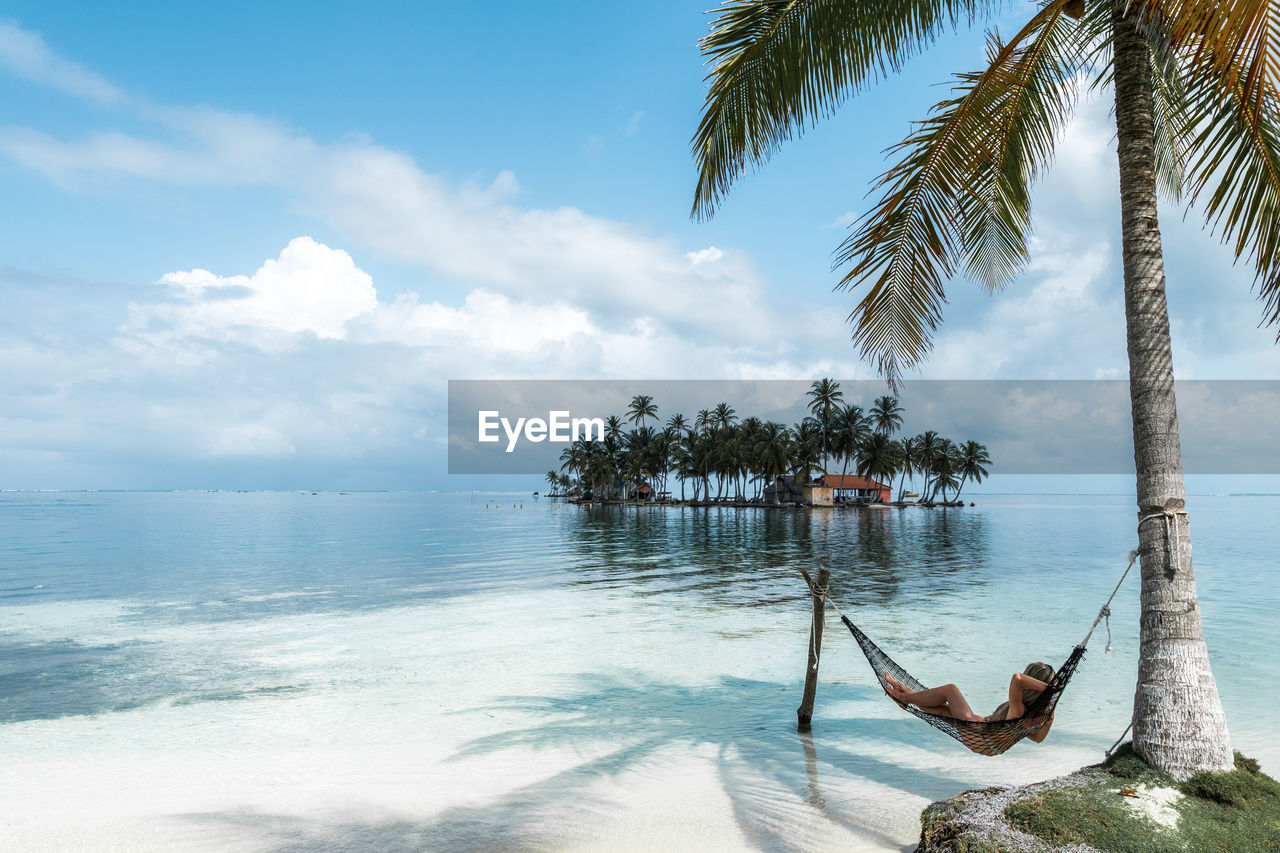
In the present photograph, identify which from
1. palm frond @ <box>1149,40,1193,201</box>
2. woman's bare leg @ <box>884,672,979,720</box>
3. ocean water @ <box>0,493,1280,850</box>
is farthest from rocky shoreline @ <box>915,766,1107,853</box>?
palm frond @ <box>1149,40,1193,201</box>

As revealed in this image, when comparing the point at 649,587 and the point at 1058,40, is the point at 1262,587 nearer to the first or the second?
the point at 649,587

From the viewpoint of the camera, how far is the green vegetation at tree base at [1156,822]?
3148 mm

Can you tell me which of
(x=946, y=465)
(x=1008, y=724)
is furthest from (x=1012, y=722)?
(x=946, y=465)

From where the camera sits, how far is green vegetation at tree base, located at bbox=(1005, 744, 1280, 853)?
3148mm

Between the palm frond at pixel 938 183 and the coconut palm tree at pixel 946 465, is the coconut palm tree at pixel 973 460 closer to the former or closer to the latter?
the coconut palm tree at pixel 946 465

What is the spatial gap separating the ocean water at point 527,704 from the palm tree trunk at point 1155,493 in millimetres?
1735

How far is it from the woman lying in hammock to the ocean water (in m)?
0.82

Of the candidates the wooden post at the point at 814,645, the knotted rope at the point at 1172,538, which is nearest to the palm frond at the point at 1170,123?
the knotted rope at the point at 1172,538

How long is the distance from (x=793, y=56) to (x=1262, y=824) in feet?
14.7

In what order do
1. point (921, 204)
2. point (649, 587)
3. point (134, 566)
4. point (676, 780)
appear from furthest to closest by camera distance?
1. point (134, 566)
2. point (649, 587)
3. point (676, 780)
4. point (921, 204)

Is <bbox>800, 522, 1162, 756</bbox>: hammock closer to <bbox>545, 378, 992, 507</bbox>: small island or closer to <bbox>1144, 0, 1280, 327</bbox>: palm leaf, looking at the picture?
<bbox>1144, 0, 1280, 327</bbox>: palm leaf

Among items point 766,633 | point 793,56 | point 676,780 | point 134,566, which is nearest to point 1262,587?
point 766,633

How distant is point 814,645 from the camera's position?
6469mm

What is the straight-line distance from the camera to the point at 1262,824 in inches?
126
